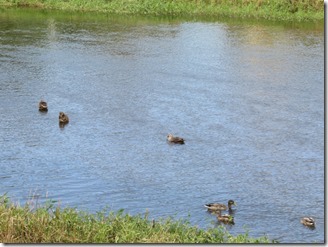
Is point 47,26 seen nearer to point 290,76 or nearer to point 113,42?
point 113,42

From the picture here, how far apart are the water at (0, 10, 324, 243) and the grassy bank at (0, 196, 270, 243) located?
6.60ft

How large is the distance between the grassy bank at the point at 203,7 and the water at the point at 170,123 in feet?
18.5

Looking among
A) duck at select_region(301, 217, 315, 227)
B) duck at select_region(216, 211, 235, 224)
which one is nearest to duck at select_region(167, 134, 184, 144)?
duck at select_region(216, 211, 235, 224)

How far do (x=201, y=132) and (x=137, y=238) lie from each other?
8.90 meters

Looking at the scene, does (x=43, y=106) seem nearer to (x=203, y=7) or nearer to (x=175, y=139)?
(x=175, y=139)

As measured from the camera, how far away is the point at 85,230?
1118 centimetres

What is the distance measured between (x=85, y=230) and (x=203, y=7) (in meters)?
32.4

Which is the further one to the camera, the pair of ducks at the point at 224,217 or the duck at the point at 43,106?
the duck at the point at 43,106

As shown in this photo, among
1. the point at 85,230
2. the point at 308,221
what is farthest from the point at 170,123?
the point at 85,230

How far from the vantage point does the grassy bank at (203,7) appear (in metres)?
41.5

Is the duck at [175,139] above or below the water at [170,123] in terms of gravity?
above

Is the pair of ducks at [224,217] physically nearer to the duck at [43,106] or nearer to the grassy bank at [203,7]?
the duck at [43,106]

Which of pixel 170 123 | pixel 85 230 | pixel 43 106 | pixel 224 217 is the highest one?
pixel 85 230

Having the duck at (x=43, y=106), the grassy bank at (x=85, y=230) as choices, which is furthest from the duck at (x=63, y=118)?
the grassy bank at (x=85, y=230)
